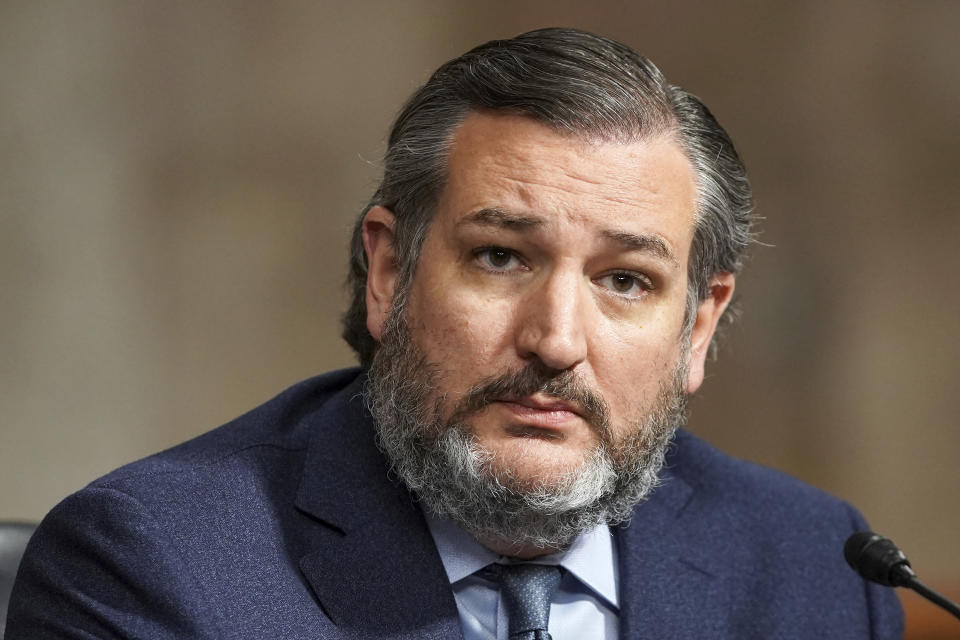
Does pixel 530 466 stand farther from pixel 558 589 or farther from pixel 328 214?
pixel 328 214

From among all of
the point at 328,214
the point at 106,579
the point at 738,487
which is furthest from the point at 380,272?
the point at 328,214

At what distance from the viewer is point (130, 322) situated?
4.33 meters

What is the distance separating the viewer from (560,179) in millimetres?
2061

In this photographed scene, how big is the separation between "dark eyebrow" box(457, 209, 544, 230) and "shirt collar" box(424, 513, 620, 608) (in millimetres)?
544

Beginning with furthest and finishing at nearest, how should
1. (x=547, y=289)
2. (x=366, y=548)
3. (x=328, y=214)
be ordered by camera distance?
(x=328, y=214) < (x=366, y=548) < (x=547, y=289)

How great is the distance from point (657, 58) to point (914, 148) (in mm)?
1062

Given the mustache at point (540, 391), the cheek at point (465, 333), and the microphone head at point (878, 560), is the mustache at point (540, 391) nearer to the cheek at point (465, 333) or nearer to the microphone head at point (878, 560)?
the cheek at point (465, 333)

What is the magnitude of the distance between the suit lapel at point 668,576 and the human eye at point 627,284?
54cm

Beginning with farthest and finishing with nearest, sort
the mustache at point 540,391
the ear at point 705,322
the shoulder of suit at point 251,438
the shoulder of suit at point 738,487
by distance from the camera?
the shoulder of suit at point 738,487, the ear at point 705,322, the shoulder of suit at point 251,438, the mustache at point 540,391

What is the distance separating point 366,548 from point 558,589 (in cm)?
38

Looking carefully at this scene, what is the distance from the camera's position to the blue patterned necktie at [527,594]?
83.1 inches

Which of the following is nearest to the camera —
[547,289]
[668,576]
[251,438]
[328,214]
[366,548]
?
[547,289]

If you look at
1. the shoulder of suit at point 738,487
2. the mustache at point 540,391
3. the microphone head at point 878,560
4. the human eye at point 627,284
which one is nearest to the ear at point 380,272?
the mustache at point 540,391

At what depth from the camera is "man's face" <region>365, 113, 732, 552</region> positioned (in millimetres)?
2018
